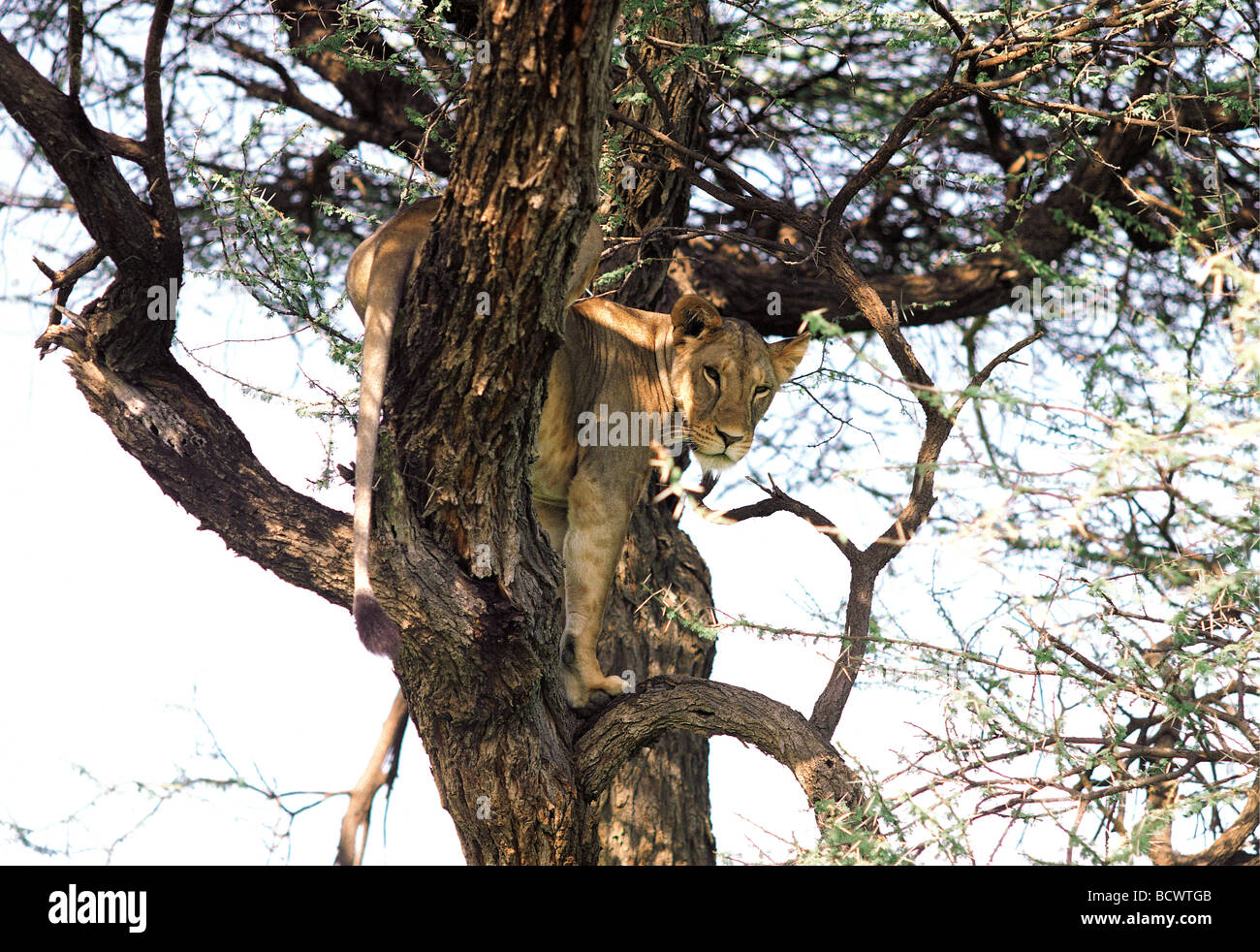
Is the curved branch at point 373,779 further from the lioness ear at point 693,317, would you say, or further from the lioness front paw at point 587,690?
the lioness ear at point 693,317

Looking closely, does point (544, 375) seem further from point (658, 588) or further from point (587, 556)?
point (658, 588)

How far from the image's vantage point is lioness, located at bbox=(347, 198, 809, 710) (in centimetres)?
443

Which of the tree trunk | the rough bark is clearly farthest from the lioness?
the rough bark

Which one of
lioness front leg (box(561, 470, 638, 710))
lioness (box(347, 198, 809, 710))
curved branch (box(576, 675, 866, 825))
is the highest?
lioness (box(347, 198, 809, 710))

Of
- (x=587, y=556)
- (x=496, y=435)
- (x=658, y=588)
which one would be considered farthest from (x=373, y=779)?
(x=496, y=435)

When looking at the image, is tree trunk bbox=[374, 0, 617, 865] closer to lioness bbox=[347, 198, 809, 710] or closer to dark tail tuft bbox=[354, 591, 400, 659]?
lioness bbox=[347, 198, 809, 710]

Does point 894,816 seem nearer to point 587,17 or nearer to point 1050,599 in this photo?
point 1050,599

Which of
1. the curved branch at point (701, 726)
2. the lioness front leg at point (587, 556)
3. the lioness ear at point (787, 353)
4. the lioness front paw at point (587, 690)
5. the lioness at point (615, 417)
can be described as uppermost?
the lioness ear at point (787, 353)

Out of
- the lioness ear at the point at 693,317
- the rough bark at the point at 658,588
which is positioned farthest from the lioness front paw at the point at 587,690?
the lioness ear at the point at 693,317

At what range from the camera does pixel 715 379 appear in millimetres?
4598

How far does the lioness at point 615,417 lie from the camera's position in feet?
14.5

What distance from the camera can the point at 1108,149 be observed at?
632cm

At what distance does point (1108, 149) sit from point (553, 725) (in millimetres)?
4150
